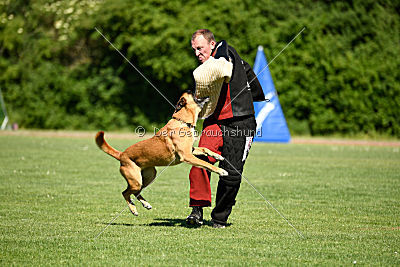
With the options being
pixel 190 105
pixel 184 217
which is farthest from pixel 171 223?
pixel 190 105

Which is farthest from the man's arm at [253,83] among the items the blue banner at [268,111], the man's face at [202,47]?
the blue banner at [268,111]

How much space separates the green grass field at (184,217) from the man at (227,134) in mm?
316

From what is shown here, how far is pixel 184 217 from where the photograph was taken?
7.32 meters

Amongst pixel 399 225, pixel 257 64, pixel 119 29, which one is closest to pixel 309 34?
pixel 257 64

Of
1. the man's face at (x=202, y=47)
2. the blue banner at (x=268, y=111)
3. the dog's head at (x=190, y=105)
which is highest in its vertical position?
the man's face at (x=202, y=47)

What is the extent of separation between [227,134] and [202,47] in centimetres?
109

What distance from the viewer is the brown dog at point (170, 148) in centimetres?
640

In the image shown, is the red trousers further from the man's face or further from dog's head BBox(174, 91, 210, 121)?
the man's face

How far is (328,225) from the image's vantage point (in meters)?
6.71

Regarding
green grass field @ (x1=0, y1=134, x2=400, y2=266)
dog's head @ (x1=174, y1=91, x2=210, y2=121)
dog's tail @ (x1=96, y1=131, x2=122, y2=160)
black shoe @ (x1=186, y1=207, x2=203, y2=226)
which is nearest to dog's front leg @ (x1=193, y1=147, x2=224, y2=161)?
dog's head @ (x1=174, y1=91, x2=210, y2=121)

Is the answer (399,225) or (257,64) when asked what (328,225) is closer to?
(399,225)

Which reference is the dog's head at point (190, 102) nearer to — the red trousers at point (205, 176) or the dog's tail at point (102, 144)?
the red trousers at point (205, 176)

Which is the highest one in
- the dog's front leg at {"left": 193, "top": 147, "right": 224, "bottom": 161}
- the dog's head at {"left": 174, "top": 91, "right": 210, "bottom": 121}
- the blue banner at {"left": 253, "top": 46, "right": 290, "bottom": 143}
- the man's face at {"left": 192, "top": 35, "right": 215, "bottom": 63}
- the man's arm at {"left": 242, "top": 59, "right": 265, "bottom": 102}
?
the man's face at {"left": 192, "top": 35, "right": 215, "bottom": 63}

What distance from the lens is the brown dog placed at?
6402 millimetres
